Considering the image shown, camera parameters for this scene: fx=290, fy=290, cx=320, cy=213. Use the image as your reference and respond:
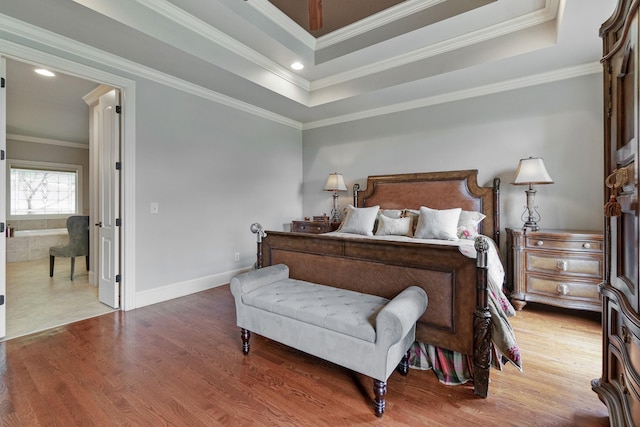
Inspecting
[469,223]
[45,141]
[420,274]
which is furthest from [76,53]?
[45,141]

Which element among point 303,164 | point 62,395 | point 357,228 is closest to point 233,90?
point 303,164

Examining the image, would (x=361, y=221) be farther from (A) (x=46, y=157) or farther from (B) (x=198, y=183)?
(A) (x=46, y=157)

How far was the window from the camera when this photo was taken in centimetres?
640

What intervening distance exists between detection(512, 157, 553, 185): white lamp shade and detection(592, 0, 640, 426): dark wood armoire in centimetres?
174

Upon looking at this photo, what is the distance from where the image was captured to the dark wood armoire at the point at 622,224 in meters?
1.01

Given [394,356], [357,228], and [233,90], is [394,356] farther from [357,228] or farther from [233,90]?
[233,90]

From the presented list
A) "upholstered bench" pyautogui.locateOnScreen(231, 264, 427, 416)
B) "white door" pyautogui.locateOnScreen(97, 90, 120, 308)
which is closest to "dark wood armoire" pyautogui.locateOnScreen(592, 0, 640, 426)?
"upholstered bench" pyautogui.locateOnScreen(231, 264, 427, 416)

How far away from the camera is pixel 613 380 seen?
137 centimetres

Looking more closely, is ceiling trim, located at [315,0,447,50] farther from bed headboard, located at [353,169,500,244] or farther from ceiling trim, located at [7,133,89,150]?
ceiling trim, located at [7,133,89,150]

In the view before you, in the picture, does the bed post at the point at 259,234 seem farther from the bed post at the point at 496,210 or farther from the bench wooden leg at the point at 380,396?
the bed post at the point at 496,210

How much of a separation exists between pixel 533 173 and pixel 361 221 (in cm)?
197

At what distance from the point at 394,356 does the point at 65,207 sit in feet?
28.6

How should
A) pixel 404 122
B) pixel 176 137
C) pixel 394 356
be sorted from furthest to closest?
pixel 404 122 < pixel 176 137 < pixel 394 356

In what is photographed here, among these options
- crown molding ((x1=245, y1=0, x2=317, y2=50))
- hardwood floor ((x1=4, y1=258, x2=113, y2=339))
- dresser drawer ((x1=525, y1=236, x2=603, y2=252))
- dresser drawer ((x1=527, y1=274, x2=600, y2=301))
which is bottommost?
hardwood floor ((x1=4, y1=258, x2=113, y2=339))
